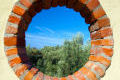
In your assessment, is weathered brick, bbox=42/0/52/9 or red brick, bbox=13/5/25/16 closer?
red brick, bbox=13/5/25/16

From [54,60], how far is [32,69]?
8.65 m

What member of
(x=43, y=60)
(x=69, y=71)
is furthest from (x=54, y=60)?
(x=69, y=71)

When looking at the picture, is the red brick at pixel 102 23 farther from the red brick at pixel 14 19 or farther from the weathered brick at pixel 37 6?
the red brick at pixel 14 19

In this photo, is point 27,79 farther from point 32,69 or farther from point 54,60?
point 54,60

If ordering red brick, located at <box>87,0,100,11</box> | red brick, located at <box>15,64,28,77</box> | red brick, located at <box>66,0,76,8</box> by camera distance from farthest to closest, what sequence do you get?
red brick, located at <box>66,0,76,8</box> → red brick, located at <box>87,0,100,11</box> → red brick, located at <box>15,64,28,77</box>

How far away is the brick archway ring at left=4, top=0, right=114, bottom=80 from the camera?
5.30ft

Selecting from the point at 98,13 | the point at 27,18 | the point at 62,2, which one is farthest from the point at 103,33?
the point at 27,18

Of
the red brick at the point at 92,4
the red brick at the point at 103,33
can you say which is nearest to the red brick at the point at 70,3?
the red brick at the point at 92,4

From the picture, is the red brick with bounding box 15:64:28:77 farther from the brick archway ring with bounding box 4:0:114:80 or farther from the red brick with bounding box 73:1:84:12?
the red brick with bounding box 73:1:84:12

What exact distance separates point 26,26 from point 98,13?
1.07 m

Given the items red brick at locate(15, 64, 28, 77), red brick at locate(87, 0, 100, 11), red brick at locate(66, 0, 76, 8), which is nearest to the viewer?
red brick at locate(15, 64, 28, 77)

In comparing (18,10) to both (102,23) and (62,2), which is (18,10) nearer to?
(62,2)

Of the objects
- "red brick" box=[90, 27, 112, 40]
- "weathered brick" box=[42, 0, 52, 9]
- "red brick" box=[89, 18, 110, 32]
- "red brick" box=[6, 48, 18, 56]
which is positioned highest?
"weathered brick" box=[42, 0, 52, 9]

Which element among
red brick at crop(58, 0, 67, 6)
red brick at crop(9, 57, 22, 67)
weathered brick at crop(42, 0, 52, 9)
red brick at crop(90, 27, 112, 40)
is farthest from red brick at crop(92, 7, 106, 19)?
red brick at crop(9, 57, 22, 67)
